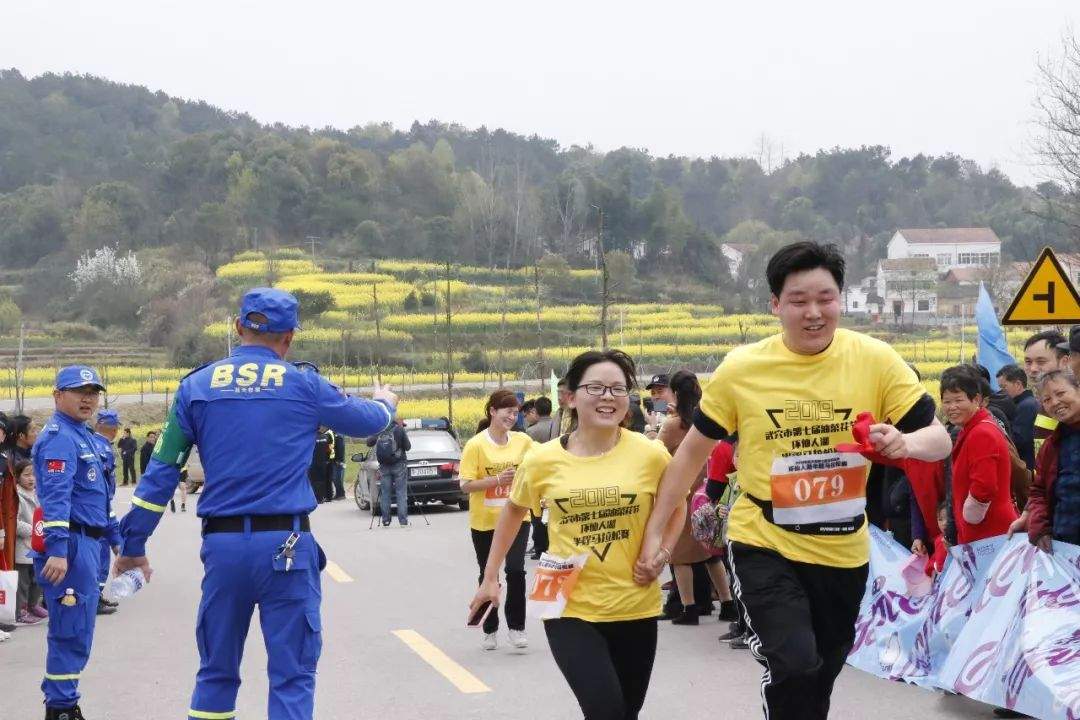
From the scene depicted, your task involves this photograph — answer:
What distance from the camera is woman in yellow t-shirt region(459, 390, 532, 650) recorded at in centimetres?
1024

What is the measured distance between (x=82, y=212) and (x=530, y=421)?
119269 millimetres

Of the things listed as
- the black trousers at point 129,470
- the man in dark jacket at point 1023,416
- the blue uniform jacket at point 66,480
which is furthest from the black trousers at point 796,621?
the black trousers at point 129,470

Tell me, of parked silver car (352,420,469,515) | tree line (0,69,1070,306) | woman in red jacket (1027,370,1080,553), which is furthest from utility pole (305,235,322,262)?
woman in red jacket (1027,370,1080,553)

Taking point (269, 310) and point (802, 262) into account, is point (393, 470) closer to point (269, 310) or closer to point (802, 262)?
point (269, 310)

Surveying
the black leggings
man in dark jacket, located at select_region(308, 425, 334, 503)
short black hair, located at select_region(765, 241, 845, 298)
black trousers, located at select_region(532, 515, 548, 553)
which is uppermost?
short black hair, located at select_region(765, 241, 845, 298)

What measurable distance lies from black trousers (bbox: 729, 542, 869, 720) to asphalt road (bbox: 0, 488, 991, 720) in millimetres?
2880

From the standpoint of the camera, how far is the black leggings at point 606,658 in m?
5.44

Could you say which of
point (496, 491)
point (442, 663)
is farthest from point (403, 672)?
point (496, 491)

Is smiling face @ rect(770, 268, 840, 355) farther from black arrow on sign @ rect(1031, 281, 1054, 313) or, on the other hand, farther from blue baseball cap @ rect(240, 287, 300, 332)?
black arrow on sign @ rect(1031, 281, 1054, 313)

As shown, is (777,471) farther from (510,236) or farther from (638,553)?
(510,236)

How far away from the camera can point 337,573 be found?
15.8 meters

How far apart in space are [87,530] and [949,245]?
160 metres

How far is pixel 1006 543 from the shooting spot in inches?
324

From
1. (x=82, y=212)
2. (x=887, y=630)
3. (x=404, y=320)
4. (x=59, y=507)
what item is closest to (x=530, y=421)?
(x=887, y=630)
